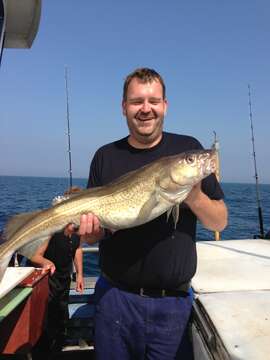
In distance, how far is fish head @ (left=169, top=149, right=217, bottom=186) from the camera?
3.07m

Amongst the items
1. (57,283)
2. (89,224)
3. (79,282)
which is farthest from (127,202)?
(79,282)

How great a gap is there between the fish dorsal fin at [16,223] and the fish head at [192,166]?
4.14ft

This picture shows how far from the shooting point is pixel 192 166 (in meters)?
3.08

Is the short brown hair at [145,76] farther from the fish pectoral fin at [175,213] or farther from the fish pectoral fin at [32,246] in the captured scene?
the fish pectoral fin at [32,246]

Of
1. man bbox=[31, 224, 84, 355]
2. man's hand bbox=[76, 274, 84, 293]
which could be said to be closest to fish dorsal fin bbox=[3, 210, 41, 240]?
man bbox=[31, 224, 84, 355]

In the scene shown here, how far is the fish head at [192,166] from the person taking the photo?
3.07m

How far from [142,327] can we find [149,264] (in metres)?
0.52

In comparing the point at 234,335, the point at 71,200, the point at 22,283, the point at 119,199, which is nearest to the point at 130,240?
the point at 119,199

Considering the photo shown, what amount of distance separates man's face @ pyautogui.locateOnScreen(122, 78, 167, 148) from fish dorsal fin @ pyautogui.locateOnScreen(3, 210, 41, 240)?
3.75 ft

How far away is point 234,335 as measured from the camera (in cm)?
271

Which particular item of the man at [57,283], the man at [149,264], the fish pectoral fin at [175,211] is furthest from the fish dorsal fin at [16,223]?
the man at [57,283]

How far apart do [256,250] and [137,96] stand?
10.2 ft

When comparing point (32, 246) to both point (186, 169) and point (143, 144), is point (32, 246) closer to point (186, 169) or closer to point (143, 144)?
point (143, 144)

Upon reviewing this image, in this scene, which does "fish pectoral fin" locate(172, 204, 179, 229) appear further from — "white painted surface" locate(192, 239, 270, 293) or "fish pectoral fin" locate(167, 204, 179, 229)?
"white painted surface" locate(192, 239, 270, 293)
